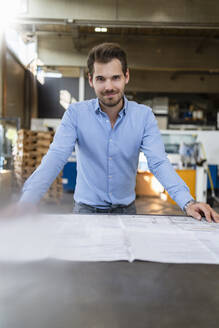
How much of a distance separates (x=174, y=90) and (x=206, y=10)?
4.49 m

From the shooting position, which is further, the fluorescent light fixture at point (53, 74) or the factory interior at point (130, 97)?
the fluorescent light fixture at point (53, 74)

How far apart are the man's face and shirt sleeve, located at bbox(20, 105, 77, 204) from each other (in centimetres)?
23

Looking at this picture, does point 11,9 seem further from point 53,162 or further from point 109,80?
point 53,162

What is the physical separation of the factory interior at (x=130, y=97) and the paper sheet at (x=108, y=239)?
1.9 inches

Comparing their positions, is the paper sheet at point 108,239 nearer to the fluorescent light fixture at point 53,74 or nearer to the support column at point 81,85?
the support column at point 81,85

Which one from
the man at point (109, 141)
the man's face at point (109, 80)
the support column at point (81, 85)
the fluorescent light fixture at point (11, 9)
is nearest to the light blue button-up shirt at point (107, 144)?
the man at point (109, 141)

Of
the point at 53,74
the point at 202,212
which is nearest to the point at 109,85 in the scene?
the point at 202,212

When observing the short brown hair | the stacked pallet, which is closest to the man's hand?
the short brown hair

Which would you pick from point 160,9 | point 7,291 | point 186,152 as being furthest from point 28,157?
point 7,291

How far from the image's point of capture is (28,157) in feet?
18.1

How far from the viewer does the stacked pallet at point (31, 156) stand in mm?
5398

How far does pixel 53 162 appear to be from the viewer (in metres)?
1.39

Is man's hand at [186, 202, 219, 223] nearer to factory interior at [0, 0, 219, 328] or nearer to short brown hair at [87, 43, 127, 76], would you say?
factory interior at [0, 0, 219, 328]

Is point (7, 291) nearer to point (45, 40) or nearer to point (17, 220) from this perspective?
point (17, 220)
